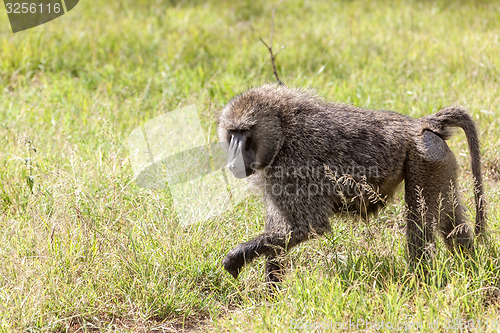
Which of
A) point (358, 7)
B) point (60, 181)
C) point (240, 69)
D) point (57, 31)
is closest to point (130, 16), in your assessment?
point (57, 31)

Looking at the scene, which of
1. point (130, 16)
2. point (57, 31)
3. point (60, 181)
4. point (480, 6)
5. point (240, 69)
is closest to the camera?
point (60, 181)

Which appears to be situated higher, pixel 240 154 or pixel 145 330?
pixel 240 154

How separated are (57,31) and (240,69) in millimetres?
2030

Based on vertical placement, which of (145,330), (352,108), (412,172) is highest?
(352,108)

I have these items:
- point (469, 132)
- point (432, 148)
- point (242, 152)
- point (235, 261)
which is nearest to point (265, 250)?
point (235, 261)

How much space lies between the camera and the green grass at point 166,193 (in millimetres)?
2693

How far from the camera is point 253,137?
122 inches

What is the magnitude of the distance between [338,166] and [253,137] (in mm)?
467

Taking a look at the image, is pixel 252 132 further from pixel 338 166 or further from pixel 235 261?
pixel 235 261

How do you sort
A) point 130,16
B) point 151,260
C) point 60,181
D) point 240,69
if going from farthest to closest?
point 130,16
point 240,69
point 60,181
point 151,260

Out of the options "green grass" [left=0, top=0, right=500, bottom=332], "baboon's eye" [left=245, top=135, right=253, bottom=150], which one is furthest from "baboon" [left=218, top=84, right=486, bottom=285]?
"green grass" [left=0, top=0, right=500, bottom=332]

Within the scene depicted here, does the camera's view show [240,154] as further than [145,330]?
Yes

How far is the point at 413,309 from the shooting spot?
259cm

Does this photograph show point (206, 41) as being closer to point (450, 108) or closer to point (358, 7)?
point (358, 7)
